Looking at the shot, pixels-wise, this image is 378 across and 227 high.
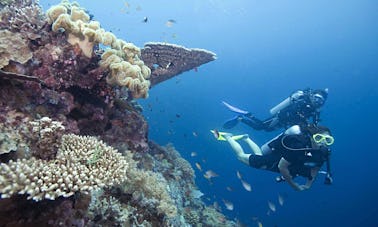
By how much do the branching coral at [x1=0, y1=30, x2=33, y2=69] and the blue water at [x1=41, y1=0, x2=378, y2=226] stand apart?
59.5m

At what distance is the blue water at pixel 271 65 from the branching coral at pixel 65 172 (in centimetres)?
5990

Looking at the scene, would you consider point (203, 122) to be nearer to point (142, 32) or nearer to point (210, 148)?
point (210, 148)

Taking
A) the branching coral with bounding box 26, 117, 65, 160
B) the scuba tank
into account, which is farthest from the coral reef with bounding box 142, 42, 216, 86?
the scuba tank

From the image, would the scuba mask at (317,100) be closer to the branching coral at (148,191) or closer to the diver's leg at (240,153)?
the diver's leg at (240,153)

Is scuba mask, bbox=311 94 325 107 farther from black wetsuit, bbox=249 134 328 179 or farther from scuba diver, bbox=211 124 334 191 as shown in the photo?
black wetsuit, bbox=249 134 328 179

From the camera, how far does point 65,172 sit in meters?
2.53

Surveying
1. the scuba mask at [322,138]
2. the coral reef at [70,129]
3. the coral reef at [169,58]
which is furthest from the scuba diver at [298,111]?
the coral reef at [70,129]

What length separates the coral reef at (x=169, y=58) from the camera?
6.80 metres

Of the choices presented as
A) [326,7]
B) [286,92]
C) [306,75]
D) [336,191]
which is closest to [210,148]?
[336,191]

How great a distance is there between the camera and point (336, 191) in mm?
64125

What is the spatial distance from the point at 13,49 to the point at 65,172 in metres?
2.50

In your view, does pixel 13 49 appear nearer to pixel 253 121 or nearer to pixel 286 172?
pixel 286 172

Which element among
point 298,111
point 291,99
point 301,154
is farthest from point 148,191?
point 291,99

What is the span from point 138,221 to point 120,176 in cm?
135
